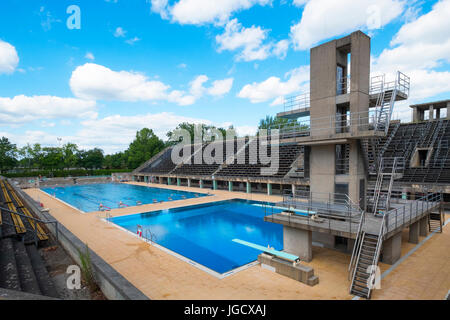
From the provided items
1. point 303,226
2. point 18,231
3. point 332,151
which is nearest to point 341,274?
point 303,226

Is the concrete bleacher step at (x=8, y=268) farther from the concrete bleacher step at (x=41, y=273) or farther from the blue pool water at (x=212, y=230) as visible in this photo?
the blue pool water at (x=212, y=230)

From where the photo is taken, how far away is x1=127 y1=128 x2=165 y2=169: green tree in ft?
193

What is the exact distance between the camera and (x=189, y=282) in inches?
306

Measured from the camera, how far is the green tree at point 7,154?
56.9 m

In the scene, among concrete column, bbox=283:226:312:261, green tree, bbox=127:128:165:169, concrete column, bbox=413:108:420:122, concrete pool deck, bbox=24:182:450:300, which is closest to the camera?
concrete pool deck, bbox=24:182:450:300

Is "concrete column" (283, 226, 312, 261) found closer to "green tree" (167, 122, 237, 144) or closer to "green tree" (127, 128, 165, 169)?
"green tree" (127, 128, 165, 169)

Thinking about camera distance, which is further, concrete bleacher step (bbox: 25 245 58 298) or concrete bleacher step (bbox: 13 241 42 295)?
concrete bleacher step (bbox: 25 245 58 298)

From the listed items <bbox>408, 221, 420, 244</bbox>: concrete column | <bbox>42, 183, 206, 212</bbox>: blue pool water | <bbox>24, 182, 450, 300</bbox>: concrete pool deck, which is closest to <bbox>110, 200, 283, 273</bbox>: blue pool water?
<bbox>24, 182, 450, 300</bbox>: concrete pool deck

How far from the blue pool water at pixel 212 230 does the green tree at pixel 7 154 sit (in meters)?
58.5

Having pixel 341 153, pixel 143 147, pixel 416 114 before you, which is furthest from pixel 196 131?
pixel 341 153

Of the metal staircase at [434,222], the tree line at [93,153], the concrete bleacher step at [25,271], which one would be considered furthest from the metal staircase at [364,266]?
the tree line at [93,153]

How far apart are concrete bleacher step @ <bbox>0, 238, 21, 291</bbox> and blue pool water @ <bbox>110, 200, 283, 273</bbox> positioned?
608 centimetres

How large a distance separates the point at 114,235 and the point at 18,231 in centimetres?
428
